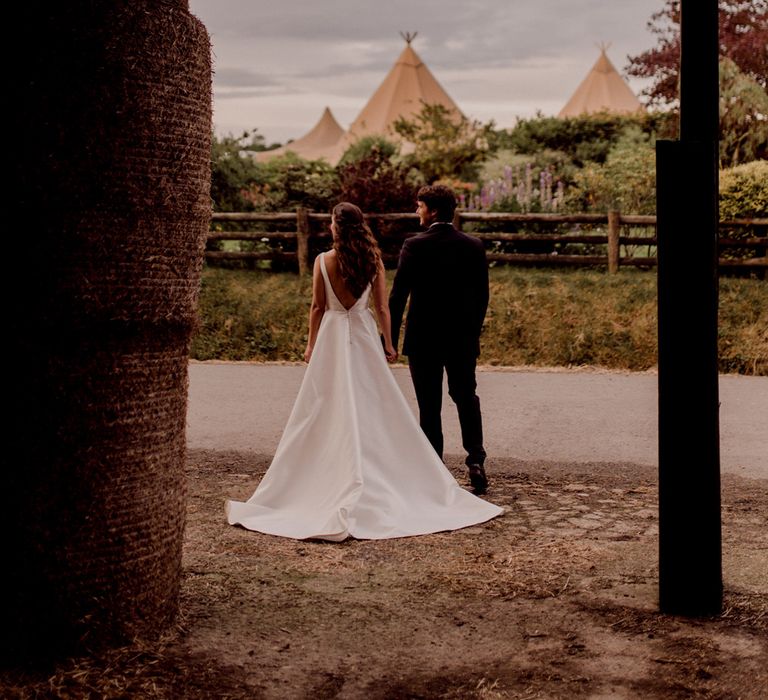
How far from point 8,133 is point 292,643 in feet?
6.74

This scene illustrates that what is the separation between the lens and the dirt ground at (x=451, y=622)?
3885 millimetres

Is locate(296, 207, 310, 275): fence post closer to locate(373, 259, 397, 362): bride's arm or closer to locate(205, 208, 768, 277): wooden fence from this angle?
locate(205, 208, 768, 277): wooden fence

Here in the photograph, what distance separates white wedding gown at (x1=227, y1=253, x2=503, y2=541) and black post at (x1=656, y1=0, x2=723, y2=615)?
1.70 meters

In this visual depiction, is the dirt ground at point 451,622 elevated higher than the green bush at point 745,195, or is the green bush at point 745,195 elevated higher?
the green bush at point 745,195

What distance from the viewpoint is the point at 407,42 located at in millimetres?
30188

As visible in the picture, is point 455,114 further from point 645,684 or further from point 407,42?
point 645,684

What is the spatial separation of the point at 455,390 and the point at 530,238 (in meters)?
10.7

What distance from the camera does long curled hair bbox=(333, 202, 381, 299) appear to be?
6.52 metres

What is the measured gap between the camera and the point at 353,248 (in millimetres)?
6543

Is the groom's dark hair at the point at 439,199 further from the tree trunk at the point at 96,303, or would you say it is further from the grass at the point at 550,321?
the grass at the point at 550,321

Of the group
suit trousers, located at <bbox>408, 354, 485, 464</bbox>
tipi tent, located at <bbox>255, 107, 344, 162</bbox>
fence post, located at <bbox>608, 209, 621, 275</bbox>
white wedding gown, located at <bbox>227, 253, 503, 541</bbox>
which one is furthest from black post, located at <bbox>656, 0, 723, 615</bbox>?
tipi tent, located at <bbox>255, 107, 344, 162</bbox>

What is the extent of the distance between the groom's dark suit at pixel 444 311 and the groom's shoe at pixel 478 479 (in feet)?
0.14

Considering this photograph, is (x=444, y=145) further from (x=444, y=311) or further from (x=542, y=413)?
(x=444, y=311)

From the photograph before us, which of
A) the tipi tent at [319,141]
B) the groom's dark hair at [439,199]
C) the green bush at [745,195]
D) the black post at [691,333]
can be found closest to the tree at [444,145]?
the tipi tent at [319,141]
